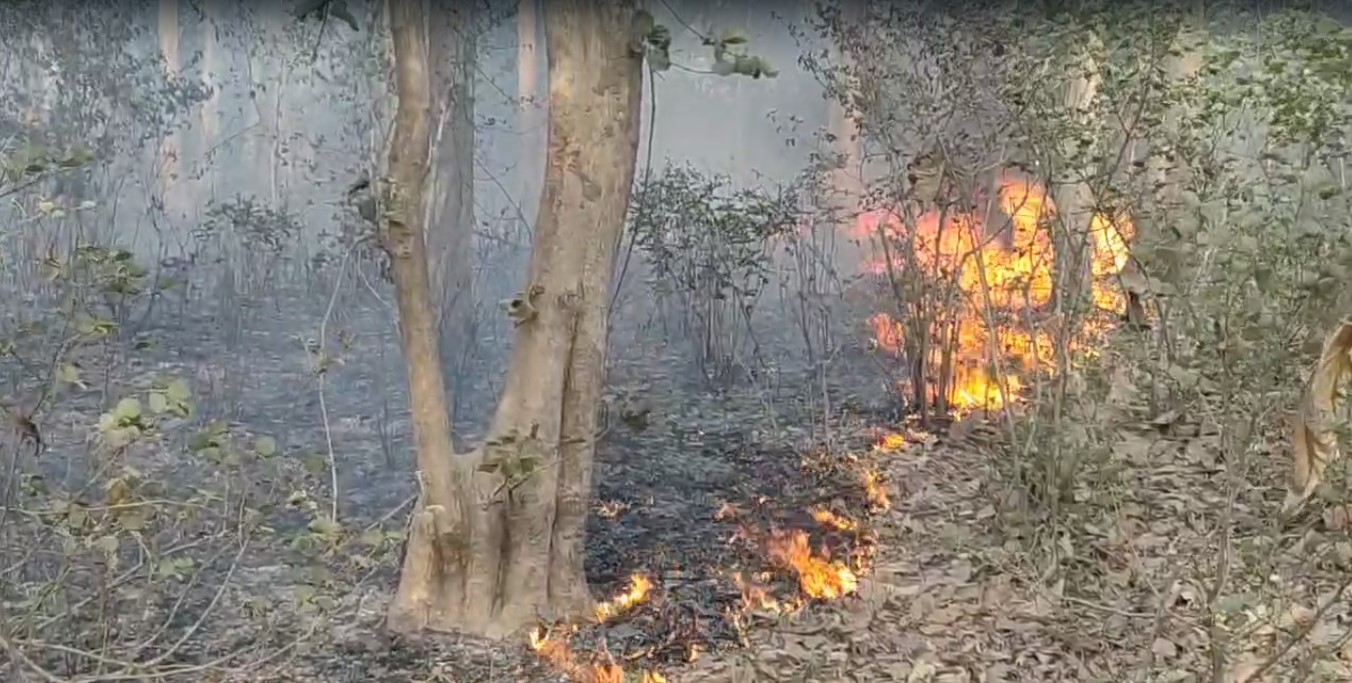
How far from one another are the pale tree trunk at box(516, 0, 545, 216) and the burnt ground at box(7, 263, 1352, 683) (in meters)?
0.33

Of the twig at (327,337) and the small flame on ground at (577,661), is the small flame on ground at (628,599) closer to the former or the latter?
the small flame on ground at (577,661)

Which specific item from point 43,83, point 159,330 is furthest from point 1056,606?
point 43,83

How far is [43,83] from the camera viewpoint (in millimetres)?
2062

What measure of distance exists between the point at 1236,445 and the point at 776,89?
3.37ft

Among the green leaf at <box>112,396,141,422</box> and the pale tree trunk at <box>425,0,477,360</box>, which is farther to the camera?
the pale tree trunk at <box>425,0,477,360</box>

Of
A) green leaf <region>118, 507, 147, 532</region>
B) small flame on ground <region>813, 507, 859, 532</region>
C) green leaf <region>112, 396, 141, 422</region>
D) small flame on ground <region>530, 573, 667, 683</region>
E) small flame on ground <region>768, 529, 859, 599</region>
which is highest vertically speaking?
green leaf <region>112, 396, 141, 422</region>

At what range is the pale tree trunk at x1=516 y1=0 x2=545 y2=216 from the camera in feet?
6.88

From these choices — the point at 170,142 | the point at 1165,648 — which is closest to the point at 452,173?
the point at 170,142

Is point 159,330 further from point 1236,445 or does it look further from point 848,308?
point 1236,445

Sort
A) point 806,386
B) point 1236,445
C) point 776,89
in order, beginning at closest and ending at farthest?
point 1236,445, point 776,89, point 806,386

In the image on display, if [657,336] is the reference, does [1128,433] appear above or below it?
below

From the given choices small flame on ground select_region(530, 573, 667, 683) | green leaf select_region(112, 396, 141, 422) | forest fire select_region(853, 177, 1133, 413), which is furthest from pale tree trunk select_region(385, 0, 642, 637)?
forest fire select_region(853, 177, 1133, 413)

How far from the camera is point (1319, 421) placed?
203 centimetres

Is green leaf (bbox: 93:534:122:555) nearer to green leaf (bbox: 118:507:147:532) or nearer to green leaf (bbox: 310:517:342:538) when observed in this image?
green leaf (bbox: 118:507:147:532)
